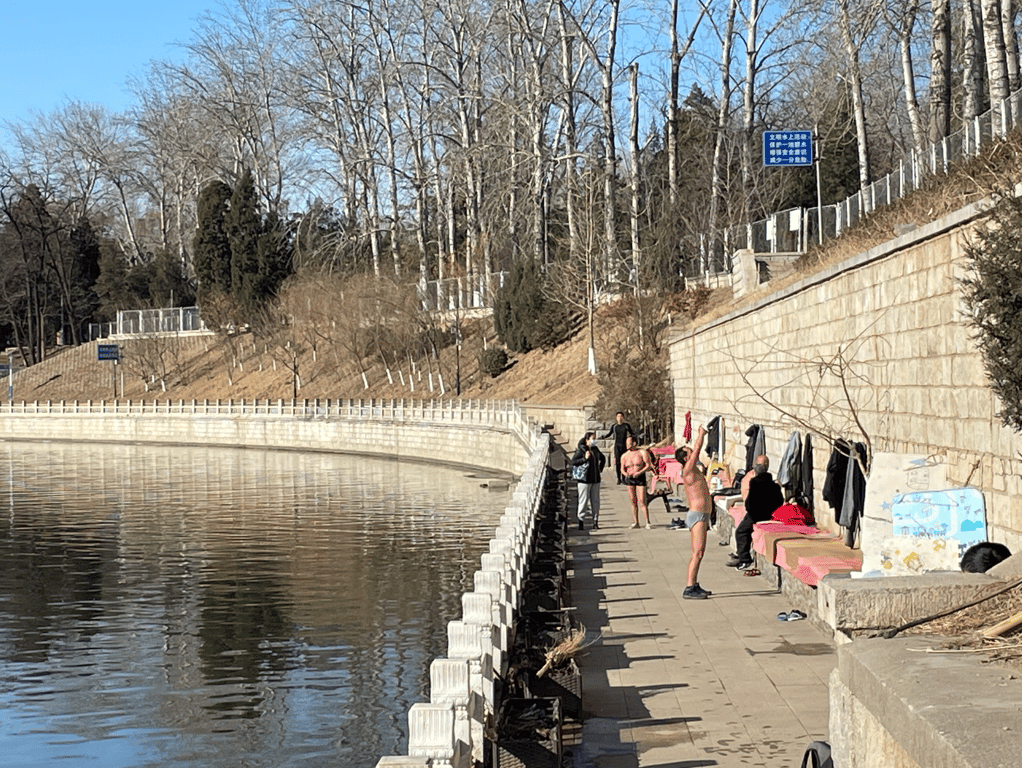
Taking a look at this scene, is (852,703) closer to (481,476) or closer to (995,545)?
(995,545)

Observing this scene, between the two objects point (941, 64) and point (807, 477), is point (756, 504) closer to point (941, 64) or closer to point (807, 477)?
point (807, 477)

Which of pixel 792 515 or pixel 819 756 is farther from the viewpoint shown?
pixel 792 515

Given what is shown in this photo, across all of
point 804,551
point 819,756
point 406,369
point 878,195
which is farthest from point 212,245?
point 819,756

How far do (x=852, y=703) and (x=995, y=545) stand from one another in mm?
3307

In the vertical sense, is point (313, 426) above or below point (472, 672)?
above

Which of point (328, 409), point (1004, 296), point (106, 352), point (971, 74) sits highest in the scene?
point (971, 74)

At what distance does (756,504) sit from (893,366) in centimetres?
325

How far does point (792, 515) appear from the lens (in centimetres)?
1553

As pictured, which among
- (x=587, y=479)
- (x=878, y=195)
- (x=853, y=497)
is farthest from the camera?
(x=878, y=195)

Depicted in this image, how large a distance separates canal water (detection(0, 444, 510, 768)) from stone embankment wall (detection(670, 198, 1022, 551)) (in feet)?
19.3

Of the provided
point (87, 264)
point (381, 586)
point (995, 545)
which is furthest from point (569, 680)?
point (87, 264)

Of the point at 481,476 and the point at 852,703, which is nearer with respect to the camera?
the point at 852,703

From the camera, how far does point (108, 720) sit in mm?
15211

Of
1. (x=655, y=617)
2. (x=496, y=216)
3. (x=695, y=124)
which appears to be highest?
(x=695, y=124)
